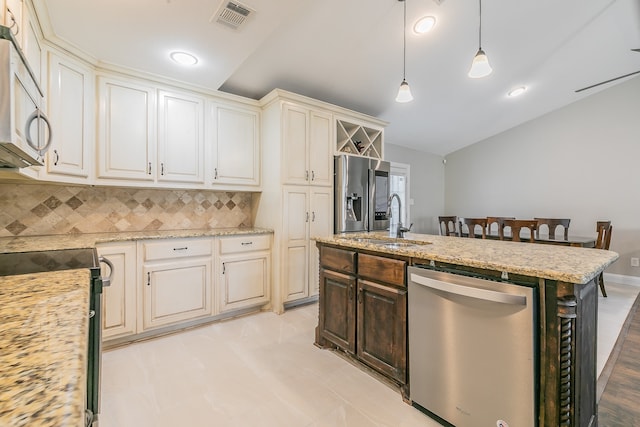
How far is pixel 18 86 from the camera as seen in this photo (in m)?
1.01

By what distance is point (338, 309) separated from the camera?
220 cm

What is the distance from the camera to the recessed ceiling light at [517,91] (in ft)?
13.4

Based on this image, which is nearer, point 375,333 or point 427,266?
point 427,266

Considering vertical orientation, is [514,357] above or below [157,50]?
below

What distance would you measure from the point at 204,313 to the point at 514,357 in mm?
2530

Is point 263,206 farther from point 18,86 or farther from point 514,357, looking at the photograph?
point 514,357

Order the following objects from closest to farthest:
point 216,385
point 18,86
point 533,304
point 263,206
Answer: point 18,86, point 533,304, point 216,385, point 263,206

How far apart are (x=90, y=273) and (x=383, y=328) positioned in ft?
5.21

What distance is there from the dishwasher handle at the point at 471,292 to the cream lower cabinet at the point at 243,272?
193 centimetres

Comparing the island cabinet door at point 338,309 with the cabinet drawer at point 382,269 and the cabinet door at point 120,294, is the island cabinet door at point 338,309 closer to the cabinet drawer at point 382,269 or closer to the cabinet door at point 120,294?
the cabinet drawer at point 382,269

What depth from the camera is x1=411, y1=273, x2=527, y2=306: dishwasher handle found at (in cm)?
123

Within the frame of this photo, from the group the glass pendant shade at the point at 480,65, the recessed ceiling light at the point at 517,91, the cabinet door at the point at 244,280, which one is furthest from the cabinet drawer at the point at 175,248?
the recessed ceiling light at the point at 517,91

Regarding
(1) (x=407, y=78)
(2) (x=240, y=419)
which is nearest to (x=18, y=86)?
(2) (x=240, y=419)

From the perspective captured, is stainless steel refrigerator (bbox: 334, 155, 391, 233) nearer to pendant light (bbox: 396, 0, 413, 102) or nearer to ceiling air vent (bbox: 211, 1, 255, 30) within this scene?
pendant light (bbox: 396, 0, 413, 102)
